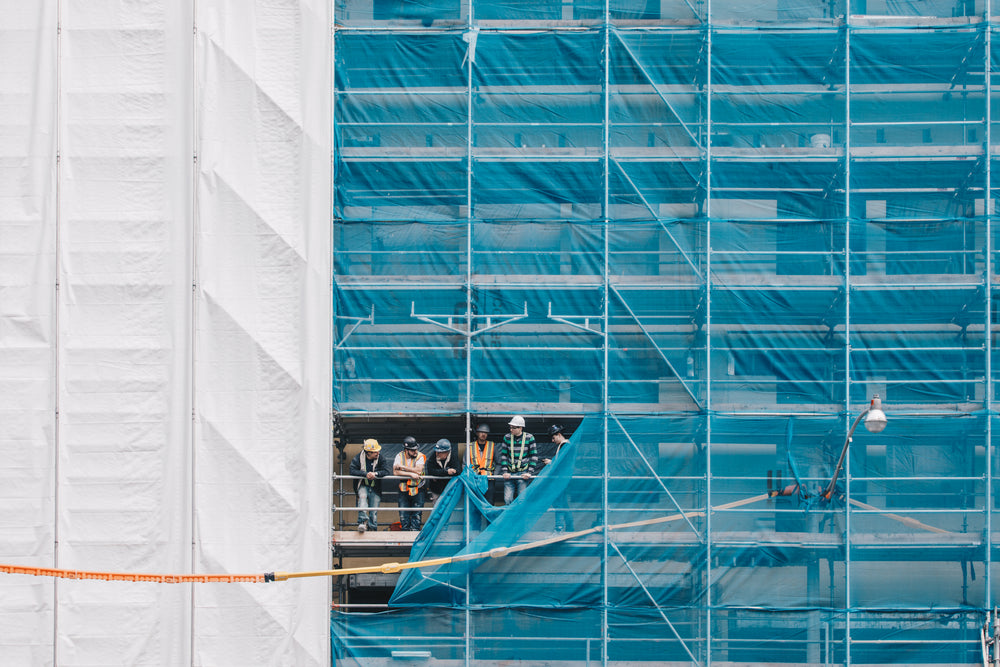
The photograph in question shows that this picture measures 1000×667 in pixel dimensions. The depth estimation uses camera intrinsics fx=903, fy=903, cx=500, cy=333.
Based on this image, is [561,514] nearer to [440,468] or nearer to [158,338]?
[440,468]

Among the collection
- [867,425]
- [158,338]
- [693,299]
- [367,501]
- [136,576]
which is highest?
[693,299]

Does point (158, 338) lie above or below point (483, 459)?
above

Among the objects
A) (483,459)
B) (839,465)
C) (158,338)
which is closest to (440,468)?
(483,459)

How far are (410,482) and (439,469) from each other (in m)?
0.47

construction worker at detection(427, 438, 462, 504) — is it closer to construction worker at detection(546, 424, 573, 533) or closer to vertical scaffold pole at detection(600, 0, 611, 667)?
construction worker at detection(546, 424, 573, 533)

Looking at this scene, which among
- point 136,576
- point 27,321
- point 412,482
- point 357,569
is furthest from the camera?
point 412,482

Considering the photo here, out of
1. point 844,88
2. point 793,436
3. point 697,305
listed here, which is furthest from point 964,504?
point 844,88

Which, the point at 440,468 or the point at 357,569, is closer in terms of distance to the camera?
the point at 357,569

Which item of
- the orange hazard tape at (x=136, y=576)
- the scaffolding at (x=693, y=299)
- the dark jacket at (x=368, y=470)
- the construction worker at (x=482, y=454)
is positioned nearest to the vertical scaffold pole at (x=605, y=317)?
the scaffolding at (x=693, y=299)

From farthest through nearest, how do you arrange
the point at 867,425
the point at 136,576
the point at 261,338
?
the point at 261,338 → the point at 136,576 → the point at 867,425

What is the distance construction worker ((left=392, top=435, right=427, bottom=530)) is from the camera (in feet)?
43.2

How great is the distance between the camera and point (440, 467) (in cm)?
1342

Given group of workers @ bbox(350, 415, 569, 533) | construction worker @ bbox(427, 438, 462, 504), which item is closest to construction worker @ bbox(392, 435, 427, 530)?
group of workers @ bbox(350, 415, 569, 533)

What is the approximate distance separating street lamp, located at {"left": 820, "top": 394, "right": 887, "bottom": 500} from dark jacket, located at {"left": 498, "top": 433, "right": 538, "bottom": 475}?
416 cm
